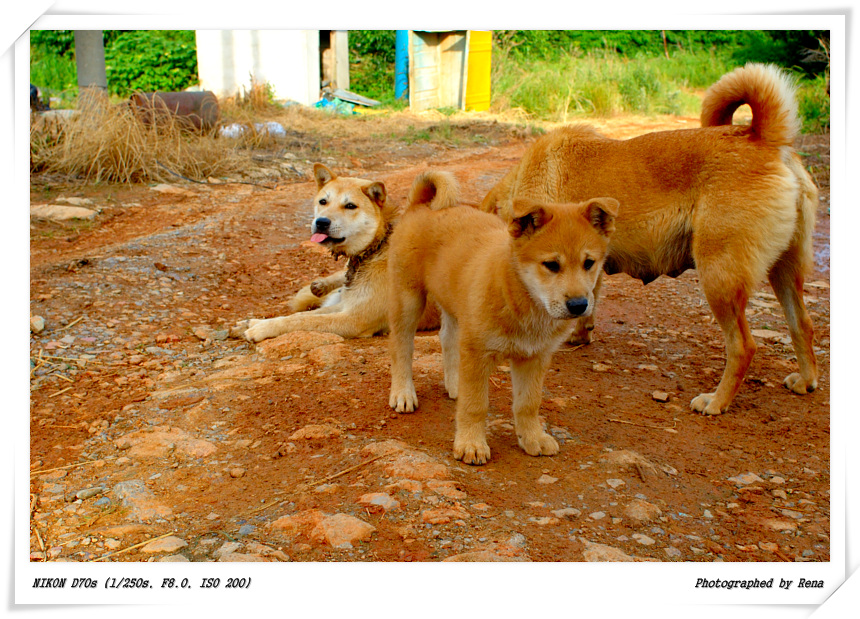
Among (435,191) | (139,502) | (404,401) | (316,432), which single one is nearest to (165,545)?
(139,502)

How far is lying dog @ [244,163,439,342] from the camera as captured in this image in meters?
5.86

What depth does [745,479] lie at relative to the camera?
3.61 meters

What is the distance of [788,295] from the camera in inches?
184

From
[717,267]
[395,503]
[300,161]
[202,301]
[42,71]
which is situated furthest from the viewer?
[42,71]

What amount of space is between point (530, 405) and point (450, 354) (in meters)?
0.85

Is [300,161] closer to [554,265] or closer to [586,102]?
[586,102]

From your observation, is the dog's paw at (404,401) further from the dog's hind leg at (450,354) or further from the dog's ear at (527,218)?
the dog's ear at (527,218)

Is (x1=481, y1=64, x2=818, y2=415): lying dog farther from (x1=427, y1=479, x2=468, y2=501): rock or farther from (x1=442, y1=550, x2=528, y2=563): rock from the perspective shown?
(x1=442, y1=550, x2=528, y2=563): rock

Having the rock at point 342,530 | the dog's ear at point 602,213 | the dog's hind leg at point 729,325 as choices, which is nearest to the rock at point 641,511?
the rock at point 342,530

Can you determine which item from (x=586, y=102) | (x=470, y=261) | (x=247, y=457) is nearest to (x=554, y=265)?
(x=470, y=261)

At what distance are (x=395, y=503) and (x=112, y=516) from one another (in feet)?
4.19

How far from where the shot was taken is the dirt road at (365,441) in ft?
9.79
